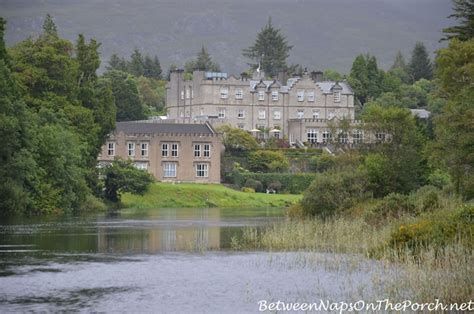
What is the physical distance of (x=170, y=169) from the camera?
4889 inches

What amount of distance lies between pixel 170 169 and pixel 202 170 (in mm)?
3286

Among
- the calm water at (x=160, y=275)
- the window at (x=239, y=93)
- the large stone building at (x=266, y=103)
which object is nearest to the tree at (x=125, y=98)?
the large stone building at (x=266, y=103)

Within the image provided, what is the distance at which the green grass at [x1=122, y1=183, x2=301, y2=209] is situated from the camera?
4144 inches

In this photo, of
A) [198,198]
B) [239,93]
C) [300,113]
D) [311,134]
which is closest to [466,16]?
[198,198]

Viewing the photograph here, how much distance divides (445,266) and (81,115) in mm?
A: 62648

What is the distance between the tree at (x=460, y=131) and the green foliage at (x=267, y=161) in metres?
57.6

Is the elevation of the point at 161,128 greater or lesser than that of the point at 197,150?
greater

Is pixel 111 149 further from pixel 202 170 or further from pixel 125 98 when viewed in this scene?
pixel 125 98

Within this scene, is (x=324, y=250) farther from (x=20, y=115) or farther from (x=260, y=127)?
(x=260, y=127)

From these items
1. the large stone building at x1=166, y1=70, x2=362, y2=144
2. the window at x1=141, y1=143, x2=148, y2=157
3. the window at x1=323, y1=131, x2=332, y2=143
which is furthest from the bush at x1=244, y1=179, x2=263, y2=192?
the large stone building at x1=166, y1=70, x2=362, y2=144

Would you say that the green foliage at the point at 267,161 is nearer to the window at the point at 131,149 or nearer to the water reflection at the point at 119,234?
the window at the point at 131,149

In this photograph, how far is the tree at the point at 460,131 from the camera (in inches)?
2288

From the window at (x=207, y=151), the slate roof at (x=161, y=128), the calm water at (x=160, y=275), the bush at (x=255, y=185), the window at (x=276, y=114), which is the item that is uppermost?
the window at (x=276, y=114)

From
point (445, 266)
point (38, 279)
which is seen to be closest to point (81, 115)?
point (38, 279)
